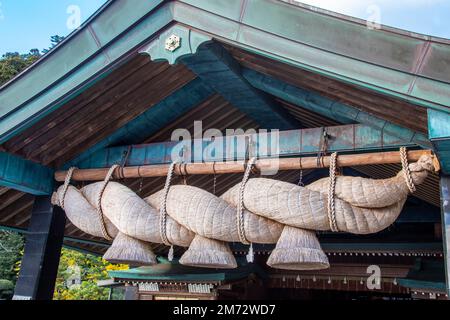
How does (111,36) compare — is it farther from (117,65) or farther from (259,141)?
(259,141)

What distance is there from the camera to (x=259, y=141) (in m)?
3.85

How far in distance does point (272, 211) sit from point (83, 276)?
16929mm

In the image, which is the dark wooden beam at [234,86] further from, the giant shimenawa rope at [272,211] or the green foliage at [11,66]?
the green foliage at [11,66]

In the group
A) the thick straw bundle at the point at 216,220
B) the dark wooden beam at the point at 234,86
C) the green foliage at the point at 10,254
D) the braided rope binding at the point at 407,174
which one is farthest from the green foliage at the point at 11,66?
the braided rope binding at the point at 407,174

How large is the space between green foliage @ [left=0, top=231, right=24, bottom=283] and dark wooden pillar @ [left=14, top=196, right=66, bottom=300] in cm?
1446

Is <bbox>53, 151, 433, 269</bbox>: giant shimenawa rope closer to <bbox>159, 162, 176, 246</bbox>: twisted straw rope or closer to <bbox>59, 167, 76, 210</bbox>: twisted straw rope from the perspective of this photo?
<bbox>159, 162, 176, 246</bbox>: twisted straw rope

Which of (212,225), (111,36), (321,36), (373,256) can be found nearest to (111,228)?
(212,225)

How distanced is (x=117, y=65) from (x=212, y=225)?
1516 millimetres

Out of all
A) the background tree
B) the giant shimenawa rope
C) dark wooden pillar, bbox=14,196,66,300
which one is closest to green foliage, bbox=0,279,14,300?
the background tree

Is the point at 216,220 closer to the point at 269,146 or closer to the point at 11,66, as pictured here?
the point at 269,146

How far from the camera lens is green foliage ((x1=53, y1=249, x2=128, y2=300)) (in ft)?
54.5

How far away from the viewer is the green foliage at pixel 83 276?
16612 millimetres

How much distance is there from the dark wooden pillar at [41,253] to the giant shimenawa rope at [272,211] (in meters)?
1.09

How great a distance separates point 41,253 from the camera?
4281mm
